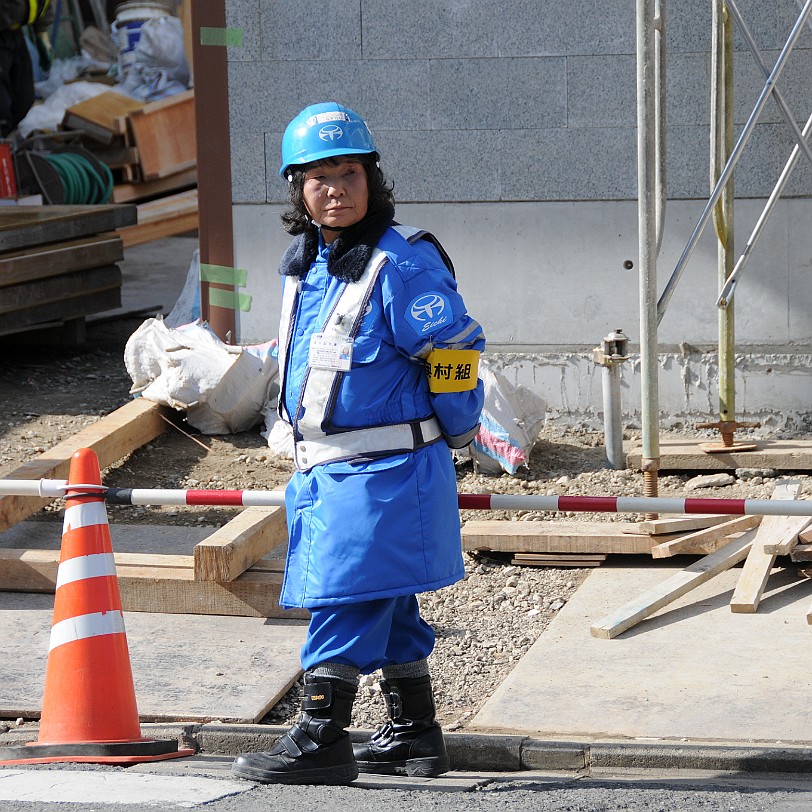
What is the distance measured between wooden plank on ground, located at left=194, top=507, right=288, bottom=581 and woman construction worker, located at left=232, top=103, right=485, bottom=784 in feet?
4.66

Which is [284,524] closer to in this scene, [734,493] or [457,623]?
[457,623]

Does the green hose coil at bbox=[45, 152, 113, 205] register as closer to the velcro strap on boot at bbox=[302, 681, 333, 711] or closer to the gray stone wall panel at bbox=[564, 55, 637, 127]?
the gray stone wall panel at bbox=[564, 55, 637, 127]

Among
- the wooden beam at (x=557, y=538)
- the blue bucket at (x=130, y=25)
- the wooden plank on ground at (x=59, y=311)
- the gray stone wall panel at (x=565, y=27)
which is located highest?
the blue bucket at (x=130, y=25)

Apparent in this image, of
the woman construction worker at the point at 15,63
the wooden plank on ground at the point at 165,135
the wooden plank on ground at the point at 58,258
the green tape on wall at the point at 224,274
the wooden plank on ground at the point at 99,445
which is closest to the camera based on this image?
the wooden plank on ground at the point at 99,445

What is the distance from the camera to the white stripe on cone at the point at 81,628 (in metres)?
3.78

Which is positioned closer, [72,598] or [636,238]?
[72,598]

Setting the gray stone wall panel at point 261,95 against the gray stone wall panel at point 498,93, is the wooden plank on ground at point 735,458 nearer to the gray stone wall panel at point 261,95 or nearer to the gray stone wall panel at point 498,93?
the gray stone wall panel at point 498,93

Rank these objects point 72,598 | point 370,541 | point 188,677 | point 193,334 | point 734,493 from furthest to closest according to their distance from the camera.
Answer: point 193,334
point 734,493
point 188,677
point 72,598
point 370,541

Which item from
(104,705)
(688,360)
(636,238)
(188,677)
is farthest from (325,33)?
(104,705)

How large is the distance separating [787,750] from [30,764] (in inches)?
82.9

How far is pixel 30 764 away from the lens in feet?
11.8

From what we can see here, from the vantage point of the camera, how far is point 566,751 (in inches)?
144

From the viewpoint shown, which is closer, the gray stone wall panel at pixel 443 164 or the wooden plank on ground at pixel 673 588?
the wooden plank on ground at pixel 673 588

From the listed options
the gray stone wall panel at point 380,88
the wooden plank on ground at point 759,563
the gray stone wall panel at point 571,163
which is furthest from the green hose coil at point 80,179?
the wooden plank on ground at point 759,563
